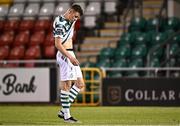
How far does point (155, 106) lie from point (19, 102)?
14.3 ft

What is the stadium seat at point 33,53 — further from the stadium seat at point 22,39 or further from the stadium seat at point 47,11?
the stadium seat at point 47,11

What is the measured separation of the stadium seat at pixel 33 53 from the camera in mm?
25422

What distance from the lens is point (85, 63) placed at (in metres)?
23.1

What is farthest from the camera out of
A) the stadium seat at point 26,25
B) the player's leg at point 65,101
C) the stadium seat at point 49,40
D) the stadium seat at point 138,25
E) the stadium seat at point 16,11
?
the stadium seat at point 16,11

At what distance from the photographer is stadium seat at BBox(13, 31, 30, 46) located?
2661cm

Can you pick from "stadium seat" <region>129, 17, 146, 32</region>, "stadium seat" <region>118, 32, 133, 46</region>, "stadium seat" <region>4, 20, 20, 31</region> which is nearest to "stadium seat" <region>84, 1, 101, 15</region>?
"stadium seat" <region>129, 17, 146, 32</region>

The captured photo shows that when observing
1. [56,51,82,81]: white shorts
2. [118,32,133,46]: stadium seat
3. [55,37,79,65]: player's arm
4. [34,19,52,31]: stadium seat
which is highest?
[34,19,52,31]: stadium seat

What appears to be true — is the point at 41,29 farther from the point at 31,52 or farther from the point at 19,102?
the point at 19,102

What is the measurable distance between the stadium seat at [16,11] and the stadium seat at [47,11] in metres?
0.97

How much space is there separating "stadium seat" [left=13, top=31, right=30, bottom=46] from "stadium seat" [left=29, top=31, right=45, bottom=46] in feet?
0.69

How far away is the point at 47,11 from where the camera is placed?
27578 millimetres

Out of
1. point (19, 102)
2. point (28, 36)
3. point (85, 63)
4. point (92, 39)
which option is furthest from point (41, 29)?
point (19, 102)

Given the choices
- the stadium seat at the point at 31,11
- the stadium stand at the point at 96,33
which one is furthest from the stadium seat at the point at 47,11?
the stadium seat at the point at 31,11

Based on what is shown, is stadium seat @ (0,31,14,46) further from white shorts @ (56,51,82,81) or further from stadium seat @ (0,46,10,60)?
white shorts @ (56,51,82,81)
